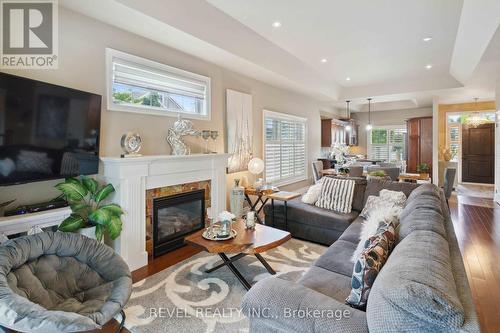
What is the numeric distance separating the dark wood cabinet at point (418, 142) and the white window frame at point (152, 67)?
7.29m

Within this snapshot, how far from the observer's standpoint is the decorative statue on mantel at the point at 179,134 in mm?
3645

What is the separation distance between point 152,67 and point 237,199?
7.80 feet

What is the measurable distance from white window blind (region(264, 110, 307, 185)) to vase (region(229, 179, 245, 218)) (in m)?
1.40

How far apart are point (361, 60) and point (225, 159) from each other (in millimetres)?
3495

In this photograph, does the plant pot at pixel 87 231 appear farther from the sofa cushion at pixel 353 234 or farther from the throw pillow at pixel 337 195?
the throw pillow at pixel 337 195

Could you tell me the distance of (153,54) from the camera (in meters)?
3.48

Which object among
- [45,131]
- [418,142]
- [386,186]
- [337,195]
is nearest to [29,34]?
[45,131]

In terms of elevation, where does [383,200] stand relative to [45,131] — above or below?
below

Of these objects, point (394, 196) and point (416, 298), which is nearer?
point (416, 298)

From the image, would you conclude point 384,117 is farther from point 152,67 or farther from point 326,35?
point 152,67

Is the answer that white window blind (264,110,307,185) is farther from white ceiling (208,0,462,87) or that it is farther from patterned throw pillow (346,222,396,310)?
patterned throw pillow (346,222,396,310)

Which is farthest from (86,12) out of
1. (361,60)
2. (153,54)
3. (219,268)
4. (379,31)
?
(361,60)

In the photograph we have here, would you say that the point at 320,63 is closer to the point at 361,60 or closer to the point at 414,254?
the point at 361,60

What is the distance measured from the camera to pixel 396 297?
3.40 ft
